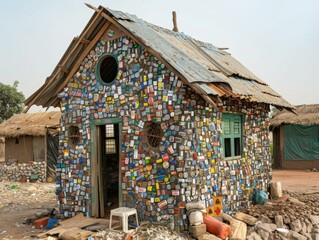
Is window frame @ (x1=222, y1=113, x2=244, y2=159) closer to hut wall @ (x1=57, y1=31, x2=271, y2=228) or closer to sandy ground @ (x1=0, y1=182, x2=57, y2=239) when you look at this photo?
hut wall @ (x1=57, y1=31, x2=271, y2=228)

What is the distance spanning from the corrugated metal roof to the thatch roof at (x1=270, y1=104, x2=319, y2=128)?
31.2 feet

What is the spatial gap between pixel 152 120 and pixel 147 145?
0.59m

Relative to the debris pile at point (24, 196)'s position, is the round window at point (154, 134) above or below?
above

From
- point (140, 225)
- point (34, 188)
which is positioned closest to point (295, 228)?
point (140, 225)

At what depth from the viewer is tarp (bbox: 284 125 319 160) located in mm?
21198

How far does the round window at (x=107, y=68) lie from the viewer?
9.92 m

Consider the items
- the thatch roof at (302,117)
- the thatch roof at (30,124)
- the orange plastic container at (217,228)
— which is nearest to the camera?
the orange plastic container at (217,228)

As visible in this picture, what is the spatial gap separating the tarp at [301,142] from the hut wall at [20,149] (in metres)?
14.7

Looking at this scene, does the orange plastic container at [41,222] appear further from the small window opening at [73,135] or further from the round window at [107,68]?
the round window at [107,68]

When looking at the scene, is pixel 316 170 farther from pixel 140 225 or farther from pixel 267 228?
pixel 140 225

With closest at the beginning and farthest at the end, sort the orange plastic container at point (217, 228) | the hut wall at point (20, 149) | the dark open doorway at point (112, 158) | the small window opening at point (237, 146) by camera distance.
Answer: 1. the orange plastic container at point (217, 228)
2. the small window opening at point (237, 146)
3. the dark open doorway at point (112, 158)
4. the hut wall at point (20, 149)

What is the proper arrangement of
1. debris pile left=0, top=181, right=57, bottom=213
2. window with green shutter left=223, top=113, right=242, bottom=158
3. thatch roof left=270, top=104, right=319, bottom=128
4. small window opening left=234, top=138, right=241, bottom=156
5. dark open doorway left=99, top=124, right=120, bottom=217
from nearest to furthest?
window with green shutter left=223, top=113, right=242, bottom=158, small window opening left=234, top=138, right=241, bottom=156, dark open doorway left=99, top=124, right=120, bottom=217, debris pile left=0, top=181, right=57, bottom=213, thatch roof left=270, top=104, right=319, bottom=128

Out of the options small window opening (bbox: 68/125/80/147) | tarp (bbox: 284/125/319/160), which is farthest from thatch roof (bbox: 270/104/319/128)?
small window opening (bbox: 68/125/80/147)

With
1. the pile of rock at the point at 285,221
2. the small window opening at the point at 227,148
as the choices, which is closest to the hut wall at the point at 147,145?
the small window opening at the point at 227,148
